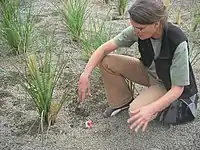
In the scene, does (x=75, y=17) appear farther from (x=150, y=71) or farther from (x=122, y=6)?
(x=150, y=71)

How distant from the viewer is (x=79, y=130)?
2797 mm

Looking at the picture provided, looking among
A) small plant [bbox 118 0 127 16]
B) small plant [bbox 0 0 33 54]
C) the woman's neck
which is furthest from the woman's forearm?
small plant [bbox 118 0 127 16]

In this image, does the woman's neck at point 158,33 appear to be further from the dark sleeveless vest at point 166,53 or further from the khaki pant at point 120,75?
the khaki pant at point 120,75

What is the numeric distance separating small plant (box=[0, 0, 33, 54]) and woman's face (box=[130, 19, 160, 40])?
4.67 feet

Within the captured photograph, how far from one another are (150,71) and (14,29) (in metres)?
1.38

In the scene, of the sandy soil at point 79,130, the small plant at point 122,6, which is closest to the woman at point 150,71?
the sandy soil at point 79,130

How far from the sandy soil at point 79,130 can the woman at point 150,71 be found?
10 centimetres

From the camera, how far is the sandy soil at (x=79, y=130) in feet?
8.69

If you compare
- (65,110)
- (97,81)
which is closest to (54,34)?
(97,81)

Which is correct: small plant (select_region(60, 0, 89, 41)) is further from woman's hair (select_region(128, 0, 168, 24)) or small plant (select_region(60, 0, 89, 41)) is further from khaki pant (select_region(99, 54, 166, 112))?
woman's hair (select_region(128, 0, 168, 24))

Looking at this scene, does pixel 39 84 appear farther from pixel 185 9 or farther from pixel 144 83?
pixel 185 9

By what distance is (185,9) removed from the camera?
4574 mm

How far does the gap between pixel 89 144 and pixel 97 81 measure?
2.63 ft

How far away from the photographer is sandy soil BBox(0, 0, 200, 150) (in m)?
2.65
